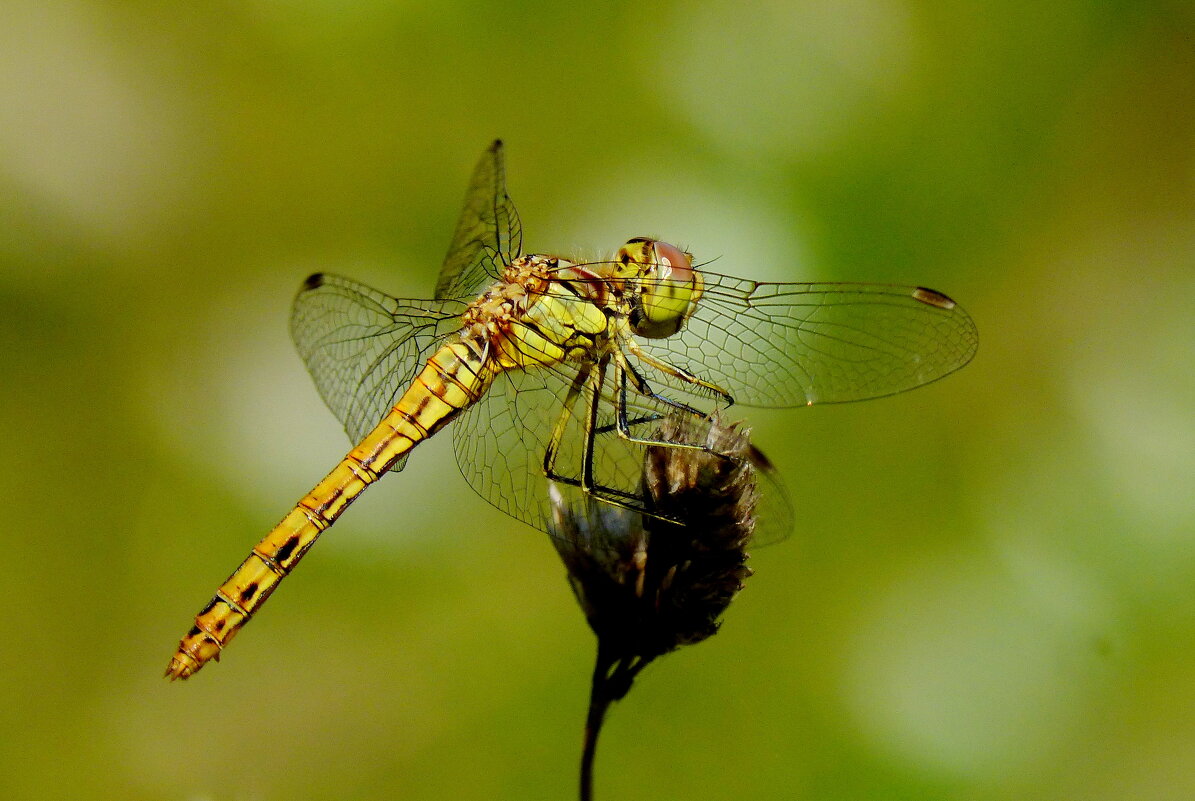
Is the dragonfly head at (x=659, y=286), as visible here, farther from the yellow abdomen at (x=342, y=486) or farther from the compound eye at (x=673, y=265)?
the yellow abdomen at (x=342, y=486)

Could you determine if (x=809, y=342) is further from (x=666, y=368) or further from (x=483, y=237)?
(x=483, y=237)

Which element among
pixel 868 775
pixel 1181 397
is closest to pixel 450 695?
pixel 868 775

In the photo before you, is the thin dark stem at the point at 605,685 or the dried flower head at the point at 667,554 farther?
the dried flower head at the point at 667,554

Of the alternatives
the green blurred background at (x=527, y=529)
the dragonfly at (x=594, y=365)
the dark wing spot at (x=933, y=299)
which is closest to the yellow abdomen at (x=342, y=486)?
the dragonfly at (x=594, y=365)

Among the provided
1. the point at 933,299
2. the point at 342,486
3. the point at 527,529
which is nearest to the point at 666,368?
the point at 933,299

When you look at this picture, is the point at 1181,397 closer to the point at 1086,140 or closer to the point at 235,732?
the point at 1086,140
